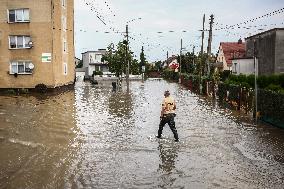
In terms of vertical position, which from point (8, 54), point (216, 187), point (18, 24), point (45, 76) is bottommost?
point (216, 187)

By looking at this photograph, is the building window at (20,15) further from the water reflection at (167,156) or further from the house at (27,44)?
the water reflection at (167,156)

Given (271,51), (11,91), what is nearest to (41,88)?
(11,91)

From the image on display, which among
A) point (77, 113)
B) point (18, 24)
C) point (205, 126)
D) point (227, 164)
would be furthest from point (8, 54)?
point (227, 164)

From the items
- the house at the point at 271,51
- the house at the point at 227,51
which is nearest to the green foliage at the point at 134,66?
the house at the point at 227,51

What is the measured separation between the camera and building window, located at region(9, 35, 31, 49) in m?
34.4

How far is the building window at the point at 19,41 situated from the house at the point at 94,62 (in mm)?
47033

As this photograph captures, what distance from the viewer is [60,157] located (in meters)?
10.7

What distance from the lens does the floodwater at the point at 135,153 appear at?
8594mm

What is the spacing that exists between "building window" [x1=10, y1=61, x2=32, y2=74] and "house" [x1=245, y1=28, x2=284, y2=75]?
22.4 m

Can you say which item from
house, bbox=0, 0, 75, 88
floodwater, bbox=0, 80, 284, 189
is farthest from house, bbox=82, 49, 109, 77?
floodwater, bbox=0, 80, 284, 189

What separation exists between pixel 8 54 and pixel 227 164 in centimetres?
2923

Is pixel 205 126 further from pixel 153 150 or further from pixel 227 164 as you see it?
pixel 227 164

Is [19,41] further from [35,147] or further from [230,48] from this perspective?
[230,48]

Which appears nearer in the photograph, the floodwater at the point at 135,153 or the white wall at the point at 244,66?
the floodwater at the point at 135,153
